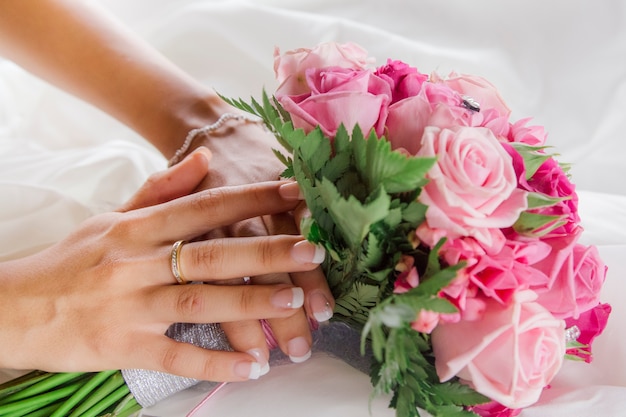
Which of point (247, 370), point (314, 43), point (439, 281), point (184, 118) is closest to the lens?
point (439, 281)

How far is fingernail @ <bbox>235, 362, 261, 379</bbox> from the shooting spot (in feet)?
2.40

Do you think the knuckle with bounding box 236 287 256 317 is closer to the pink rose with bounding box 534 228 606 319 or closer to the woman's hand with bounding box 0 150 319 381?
the woman's hand with bounding box 0 150 319 381

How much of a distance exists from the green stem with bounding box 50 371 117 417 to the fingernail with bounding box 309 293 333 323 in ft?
0.95

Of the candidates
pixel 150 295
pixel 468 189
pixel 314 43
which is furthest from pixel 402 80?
pixel 314 43

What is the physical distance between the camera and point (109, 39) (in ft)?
3.84

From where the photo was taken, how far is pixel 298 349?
29.7 inches

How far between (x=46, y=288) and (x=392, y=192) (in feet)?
1.63

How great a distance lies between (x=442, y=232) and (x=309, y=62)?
0.86ft

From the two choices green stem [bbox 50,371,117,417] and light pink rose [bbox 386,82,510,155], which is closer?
light pink rose [bbox 386,82,510,155]

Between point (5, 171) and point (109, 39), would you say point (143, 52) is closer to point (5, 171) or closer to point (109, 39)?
point (109, 39)

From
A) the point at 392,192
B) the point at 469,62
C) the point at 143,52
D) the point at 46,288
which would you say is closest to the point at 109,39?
the point at 143,52

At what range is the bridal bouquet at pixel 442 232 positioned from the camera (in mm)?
505

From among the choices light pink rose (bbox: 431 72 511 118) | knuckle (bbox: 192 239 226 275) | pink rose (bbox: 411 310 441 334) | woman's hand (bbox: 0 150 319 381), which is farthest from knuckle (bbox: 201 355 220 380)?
light pink rose (bbox: 431 72 511 118)

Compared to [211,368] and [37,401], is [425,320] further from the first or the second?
[37,401]
